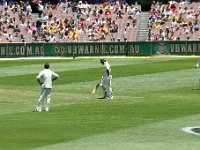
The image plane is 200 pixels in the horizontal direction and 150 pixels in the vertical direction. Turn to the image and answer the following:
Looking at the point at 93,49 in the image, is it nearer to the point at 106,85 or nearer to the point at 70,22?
the point at 70,22

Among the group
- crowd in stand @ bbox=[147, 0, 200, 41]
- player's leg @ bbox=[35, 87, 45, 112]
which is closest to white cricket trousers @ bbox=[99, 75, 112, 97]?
player's leg @ bbox=[35, 87, 45, 112]

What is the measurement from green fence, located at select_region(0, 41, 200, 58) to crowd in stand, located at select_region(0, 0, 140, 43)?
305cm

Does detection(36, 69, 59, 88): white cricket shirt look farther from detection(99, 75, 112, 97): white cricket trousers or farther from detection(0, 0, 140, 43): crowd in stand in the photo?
detection(0, 0, 140, 43): crowd in stand

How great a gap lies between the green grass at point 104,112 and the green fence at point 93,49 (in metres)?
15.8

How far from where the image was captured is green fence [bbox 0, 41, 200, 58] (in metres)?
71.1

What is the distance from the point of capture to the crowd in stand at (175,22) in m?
73.8

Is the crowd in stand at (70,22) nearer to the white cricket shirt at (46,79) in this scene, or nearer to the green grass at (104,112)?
the green grass at (104,112)

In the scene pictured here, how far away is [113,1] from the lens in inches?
3282

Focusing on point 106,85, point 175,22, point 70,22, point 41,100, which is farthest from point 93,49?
point 41,100

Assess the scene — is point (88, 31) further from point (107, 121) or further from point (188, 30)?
point (107, 121)

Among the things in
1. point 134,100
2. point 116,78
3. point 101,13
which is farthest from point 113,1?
point 134,100

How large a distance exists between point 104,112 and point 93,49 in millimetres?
44504

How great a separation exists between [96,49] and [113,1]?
468 inches

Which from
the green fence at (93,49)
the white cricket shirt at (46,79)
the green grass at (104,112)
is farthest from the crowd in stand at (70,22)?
the white cricket shirt at (46,79)
